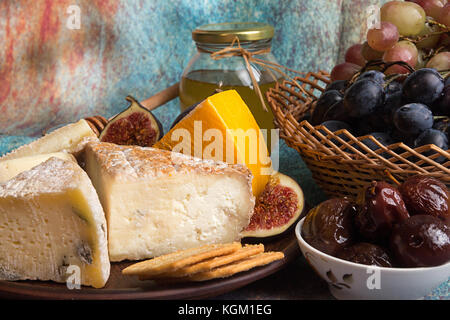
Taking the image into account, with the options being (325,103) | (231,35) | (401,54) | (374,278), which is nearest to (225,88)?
(231,35)

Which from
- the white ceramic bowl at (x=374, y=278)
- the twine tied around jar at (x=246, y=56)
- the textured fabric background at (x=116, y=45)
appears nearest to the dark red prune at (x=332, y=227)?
the white ceramic bowl at (x=374, y=278)

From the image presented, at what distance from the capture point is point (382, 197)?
1170 millimetres

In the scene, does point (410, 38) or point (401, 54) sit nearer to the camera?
point (401, 54)

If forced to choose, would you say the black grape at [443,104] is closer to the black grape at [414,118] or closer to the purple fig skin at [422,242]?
the black grape at [414,118]

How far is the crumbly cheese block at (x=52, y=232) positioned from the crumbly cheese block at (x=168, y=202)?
104 millimetres

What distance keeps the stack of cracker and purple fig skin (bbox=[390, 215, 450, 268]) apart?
0.28 m

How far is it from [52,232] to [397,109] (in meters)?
0.96

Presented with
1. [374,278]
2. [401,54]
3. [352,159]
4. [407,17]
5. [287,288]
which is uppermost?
[407,17]

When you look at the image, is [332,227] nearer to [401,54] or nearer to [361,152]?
[361,152]

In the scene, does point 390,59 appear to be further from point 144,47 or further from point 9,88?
point 9,88

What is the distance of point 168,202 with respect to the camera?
1.40 m

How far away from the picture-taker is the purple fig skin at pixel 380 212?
1.17m

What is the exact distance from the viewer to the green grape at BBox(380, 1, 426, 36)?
1.88 meters

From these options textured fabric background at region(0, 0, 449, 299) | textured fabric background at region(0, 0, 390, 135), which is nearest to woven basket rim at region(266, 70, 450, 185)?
textured fabric background at region(0, 0, 449, 299)
